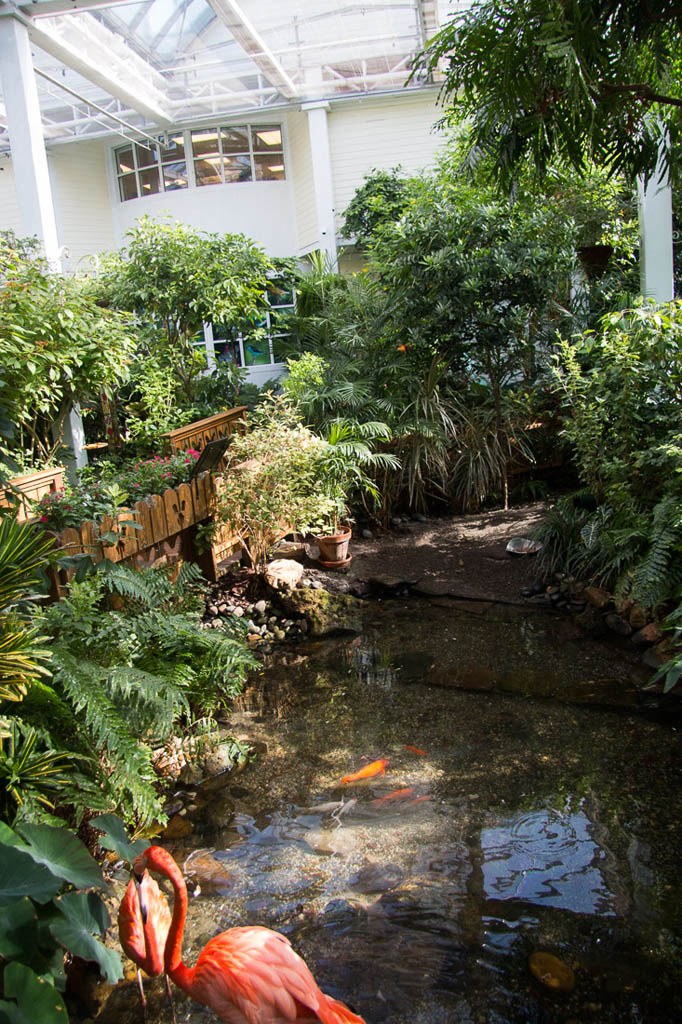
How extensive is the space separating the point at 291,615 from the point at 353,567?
1140 millimetres

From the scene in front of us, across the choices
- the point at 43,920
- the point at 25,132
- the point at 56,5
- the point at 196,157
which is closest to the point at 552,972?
the point at 43,920

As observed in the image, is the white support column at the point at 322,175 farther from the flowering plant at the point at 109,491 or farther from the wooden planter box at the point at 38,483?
the wooden planter box at the point at 38,483

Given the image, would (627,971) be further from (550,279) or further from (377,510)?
(550,279)

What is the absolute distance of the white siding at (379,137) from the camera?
13.7 meters

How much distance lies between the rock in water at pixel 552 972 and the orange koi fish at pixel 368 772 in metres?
1.34

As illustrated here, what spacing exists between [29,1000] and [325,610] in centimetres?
465

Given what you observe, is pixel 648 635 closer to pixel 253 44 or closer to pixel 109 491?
pixel 109 491

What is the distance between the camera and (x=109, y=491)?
445cm

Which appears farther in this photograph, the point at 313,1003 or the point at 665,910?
the point at 665,910

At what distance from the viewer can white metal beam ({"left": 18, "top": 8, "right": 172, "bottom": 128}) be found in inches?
332

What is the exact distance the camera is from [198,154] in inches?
572

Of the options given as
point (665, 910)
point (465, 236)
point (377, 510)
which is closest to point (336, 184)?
point (465, 236)

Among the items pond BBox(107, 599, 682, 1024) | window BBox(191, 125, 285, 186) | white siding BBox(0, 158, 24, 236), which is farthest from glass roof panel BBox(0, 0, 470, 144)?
pond BBox(107, 599, 682, 1024)

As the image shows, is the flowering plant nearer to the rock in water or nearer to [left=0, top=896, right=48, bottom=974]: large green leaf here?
[left=0, top=896, right=48, bottom=974]: large green leaf
